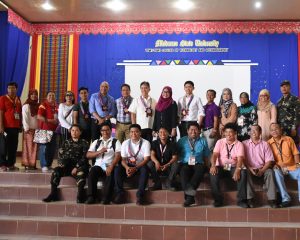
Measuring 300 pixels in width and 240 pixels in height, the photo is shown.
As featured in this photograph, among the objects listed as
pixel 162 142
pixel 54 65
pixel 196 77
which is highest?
pixel 54 65

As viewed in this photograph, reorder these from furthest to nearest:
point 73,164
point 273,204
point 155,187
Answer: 1. point 73,164
2. point 155,187
3. point 273,204

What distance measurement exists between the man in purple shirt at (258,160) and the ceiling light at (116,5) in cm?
369

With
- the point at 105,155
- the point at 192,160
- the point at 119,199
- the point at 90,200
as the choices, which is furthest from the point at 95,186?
the point at 192,160

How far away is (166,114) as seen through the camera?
481 centimetres

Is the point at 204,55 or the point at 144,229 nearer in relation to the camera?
the point at 144,229

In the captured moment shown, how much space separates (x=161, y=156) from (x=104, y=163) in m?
0.71

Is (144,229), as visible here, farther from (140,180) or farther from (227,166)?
(227,166)

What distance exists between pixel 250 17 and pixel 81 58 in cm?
355

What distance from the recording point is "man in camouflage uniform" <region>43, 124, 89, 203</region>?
4.27 metres

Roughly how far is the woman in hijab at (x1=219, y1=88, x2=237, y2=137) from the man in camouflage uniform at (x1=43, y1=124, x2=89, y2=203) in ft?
6.04

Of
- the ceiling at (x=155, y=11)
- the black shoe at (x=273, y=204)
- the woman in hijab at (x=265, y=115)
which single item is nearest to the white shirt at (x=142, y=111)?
the woman in hijab at (x=265, y=115)

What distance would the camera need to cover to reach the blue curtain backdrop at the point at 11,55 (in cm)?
688

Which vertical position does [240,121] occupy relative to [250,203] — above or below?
above

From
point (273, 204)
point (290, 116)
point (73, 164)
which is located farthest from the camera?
point (290, 116)
